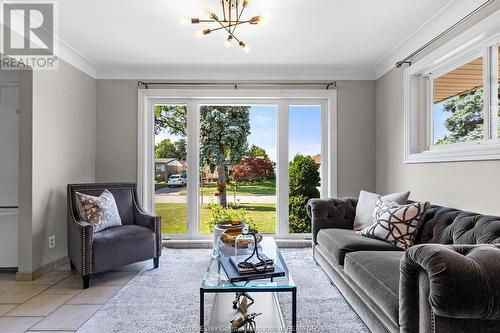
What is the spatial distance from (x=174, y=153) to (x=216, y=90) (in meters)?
1.06

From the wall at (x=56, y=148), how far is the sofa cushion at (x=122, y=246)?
67 centimetres

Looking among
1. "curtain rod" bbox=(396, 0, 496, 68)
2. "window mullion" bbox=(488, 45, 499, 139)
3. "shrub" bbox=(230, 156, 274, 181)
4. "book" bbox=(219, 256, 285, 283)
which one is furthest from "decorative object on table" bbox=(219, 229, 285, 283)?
"curtain rod" bbox=(396, 0, 496, 68)

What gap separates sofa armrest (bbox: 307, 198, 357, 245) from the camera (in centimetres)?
326

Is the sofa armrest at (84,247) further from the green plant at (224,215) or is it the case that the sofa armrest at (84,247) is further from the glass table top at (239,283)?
the green plant at (224,215)

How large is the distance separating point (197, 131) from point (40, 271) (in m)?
2.39

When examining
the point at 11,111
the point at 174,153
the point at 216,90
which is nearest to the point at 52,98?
the point at 11,111

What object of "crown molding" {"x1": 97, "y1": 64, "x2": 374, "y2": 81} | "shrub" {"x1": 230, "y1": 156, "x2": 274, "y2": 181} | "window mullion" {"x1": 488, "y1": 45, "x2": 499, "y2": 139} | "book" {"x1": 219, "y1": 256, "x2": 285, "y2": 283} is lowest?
"book" {"x1": 219, "y1": 256, "x2": 285, "y2": 283}

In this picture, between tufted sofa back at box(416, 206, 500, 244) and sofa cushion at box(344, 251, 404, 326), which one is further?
tufted sofa back at box(416, 206, 500, 244)

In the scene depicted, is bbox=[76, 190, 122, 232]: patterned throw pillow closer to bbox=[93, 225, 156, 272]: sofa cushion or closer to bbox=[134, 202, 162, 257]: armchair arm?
bbox=[93, 225, 156, 272]: sofa cushion

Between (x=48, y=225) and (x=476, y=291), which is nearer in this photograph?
(x=476, y=291)

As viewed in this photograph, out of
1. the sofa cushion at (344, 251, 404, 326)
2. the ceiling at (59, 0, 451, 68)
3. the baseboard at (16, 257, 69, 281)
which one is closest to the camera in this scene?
the sofa cushion at (344, 251, 404, 326)

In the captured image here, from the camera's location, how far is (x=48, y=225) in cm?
321

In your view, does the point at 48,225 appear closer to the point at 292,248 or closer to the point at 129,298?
the point at 129,298

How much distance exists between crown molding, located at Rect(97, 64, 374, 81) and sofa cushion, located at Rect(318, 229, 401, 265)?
2.27 metres
